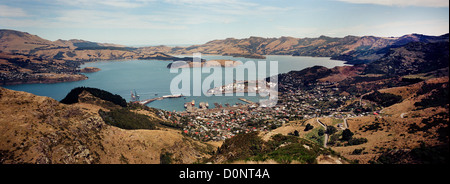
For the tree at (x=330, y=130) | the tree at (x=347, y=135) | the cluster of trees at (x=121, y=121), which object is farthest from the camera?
the tree at (x=330, y=130)

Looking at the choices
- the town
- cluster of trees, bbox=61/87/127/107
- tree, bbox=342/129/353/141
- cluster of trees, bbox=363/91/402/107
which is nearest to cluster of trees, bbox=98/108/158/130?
cluster of trees, bbox=61/87/127/107

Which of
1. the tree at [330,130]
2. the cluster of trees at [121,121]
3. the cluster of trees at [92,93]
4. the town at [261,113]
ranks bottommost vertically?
the town at [261,113]

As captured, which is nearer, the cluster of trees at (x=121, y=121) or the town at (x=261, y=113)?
the cluster of trees at (x=121, y=121)

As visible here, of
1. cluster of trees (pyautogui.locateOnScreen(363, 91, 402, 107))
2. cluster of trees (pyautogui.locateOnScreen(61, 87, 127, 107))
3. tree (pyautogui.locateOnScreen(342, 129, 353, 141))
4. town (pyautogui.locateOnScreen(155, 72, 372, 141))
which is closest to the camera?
tree (pyautogui.locateOnScreen(342, 129, 353, 141))

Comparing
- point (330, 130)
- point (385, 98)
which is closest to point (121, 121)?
point (330, 130)

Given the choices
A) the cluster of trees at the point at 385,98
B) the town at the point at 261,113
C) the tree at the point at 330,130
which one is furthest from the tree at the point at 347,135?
the cluster of trees at the point at 385,98

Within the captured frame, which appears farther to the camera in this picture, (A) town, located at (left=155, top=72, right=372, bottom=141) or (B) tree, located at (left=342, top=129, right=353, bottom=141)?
(A) town, located at (left=155, top=72, right=372, bottom=141)

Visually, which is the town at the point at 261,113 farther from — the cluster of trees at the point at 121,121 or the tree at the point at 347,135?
the tree at the point at 347,135

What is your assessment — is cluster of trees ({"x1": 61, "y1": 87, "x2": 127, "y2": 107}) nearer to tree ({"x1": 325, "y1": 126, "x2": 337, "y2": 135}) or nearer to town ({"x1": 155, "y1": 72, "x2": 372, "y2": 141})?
town ({"x1": 155, "y1": 72, "x2": 372, "y2": 141})

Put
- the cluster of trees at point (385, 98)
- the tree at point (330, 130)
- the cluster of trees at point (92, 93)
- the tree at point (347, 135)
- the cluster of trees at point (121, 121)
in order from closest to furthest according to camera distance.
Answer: the tree at point (347, 135)
the cluster of trees at point (121, 121)
the tree at point (330, 130)
the cluster of trees at point (92, 93)
the cluster of trees at point (385, 98)
